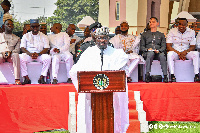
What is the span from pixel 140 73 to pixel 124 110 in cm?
364

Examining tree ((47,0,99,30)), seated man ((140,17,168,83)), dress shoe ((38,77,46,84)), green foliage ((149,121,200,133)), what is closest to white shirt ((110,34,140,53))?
seated man ((140,17,168,83))

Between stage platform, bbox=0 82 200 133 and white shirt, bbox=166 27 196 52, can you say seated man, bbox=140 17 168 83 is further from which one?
stage platform, bbox=0 82 200 133

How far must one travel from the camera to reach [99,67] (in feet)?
15.8

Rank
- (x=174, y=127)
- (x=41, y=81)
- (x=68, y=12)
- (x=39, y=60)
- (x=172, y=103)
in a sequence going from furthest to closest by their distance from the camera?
(x=68, y=12)
(x=39, y=60)
(x=41, y=81)
(x=172, y=103)
(x=174, y=127)

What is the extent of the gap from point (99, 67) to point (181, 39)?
4.17 meters

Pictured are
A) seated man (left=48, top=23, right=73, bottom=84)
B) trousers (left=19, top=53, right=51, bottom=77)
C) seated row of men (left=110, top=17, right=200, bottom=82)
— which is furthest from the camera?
seated row of men (left=110, top=17, right=200, bottom=82)

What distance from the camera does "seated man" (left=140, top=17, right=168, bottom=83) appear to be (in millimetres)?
8078

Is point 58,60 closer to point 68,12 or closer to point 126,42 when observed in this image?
point 126,42

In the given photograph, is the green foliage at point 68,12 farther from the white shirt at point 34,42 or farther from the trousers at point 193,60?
the trousers at point 193,60

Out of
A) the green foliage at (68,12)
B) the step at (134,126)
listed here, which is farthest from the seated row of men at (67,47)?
the green foliage at (68,12)

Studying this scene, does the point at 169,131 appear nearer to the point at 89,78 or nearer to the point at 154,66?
the point at 154,66

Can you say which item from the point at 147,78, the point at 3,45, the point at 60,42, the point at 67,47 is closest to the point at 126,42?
the point at 147,78

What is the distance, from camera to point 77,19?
42.6 meters

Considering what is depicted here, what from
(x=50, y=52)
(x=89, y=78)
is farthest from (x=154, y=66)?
(x=89, y=78)
